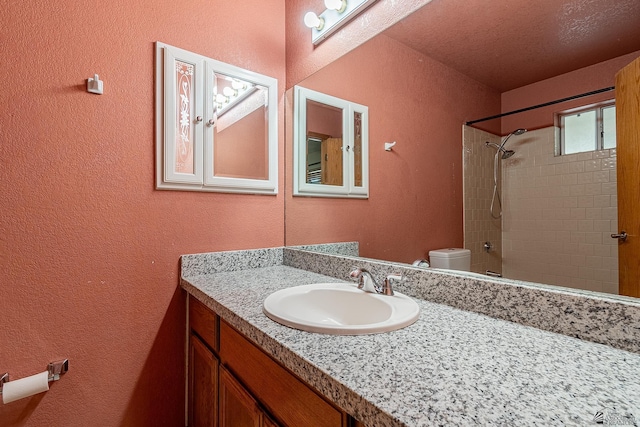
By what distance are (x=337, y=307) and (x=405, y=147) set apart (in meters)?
0.66

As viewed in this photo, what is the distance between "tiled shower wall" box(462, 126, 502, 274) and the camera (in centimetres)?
83

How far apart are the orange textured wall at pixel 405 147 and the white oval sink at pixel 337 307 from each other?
23 centimetres

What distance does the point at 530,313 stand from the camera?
0.72 meters

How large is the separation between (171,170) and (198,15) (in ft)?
2.36

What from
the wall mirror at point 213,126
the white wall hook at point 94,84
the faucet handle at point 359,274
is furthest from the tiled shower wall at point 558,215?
the white wall hook at point 94,84

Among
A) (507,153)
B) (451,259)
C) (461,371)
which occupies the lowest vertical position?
(461,371)

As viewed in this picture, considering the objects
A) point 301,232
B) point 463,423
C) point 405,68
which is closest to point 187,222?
point 301,232

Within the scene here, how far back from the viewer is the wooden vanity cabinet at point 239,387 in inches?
23.6

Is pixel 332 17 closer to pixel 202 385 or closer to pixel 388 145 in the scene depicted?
pixel 388 145

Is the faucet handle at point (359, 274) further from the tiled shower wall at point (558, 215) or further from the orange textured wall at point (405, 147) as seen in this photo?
the tiled shower wall at point (558, 215)

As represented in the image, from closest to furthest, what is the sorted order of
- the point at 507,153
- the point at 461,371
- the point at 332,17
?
1. the point at 461,371
2. the point at 507,153
3. the point at 332,17

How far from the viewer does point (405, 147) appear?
1182 mm

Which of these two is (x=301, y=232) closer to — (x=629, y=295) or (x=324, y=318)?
(x=324, y=318)

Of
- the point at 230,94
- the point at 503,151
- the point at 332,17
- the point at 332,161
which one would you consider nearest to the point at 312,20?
the point at 332,17
